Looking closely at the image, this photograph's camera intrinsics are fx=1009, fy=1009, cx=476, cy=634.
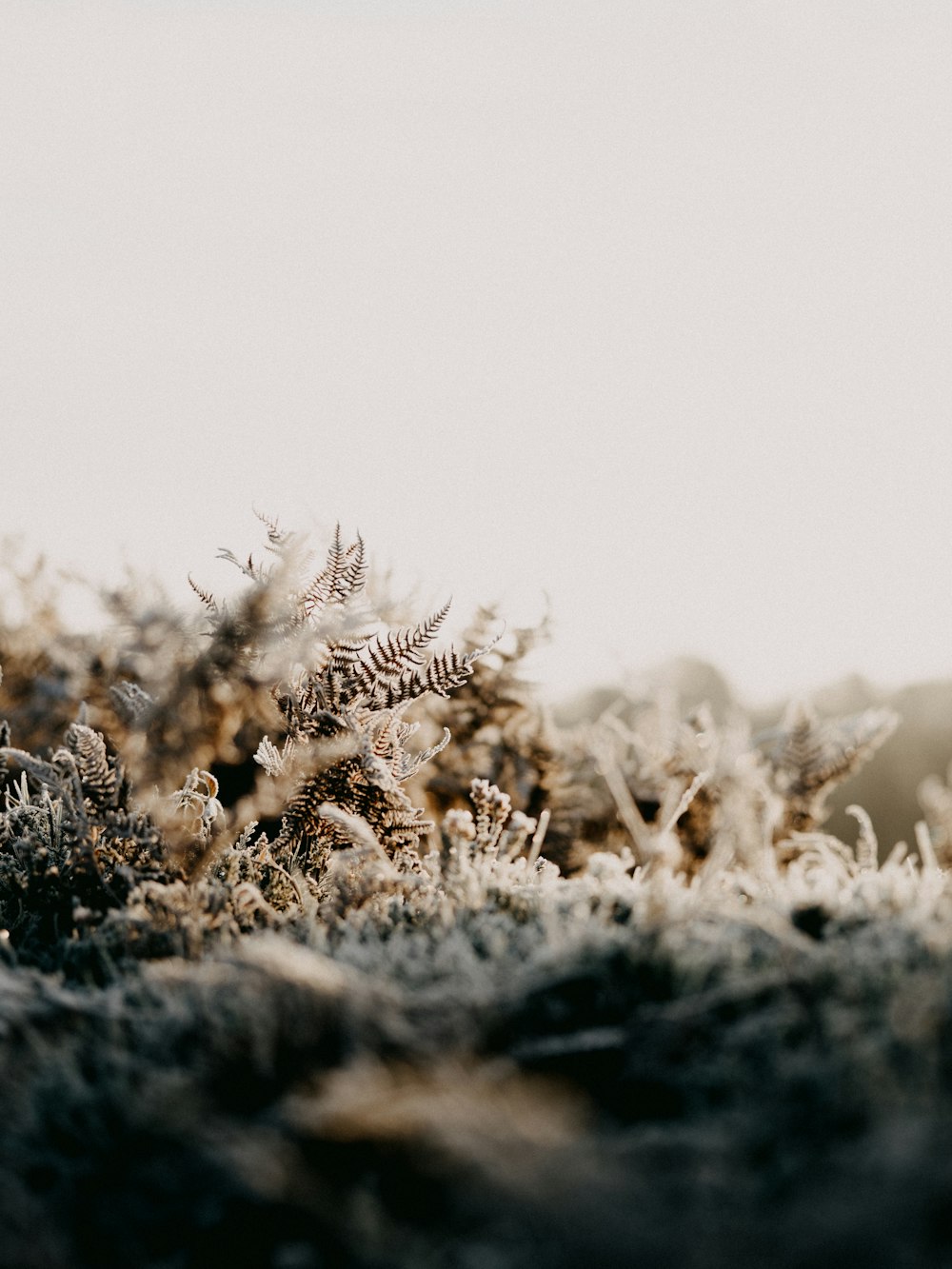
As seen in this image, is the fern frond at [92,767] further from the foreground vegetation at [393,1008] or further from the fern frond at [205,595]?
the fern frond at [205,595]

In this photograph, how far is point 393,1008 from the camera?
1.53 metres

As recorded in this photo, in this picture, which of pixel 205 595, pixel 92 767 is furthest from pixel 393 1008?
pixel 205 595

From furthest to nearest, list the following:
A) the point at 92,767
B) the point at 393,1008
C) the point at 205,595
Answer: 1. the point at 205,595
2. the point at 92,767
3. the point at 393,1008

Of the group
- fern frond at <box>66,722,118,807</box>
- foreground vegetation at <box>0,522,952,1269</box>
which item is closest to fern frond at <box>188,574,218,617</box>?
foreground vegetation at <box>0,522,952,1269</box>

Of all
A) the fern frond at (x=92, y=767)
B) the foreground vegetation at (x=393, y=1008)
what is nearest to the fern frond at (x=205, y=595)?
the foreground vegetation at (x=393, y=1008)

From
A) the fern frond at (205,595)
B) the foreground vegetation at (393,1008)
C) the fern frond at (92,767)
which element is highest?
the fern frond at (205,595)

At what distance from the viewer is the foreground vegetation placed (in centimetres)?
118

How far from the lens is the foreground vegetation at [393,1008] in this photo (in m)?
1.18

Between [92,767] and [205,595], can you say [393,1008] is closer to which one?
[92,767]

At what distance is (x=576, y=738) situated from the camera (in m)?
4.27

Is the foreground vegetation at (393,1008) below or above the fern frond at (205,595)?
below

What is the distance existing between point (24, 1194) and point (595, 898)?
1.28m

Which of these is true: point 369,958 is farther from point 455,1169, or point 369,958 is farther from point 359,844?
point 359,844

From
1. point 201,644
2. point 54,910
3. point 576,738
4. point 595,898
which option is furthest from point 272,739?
point 576,738
